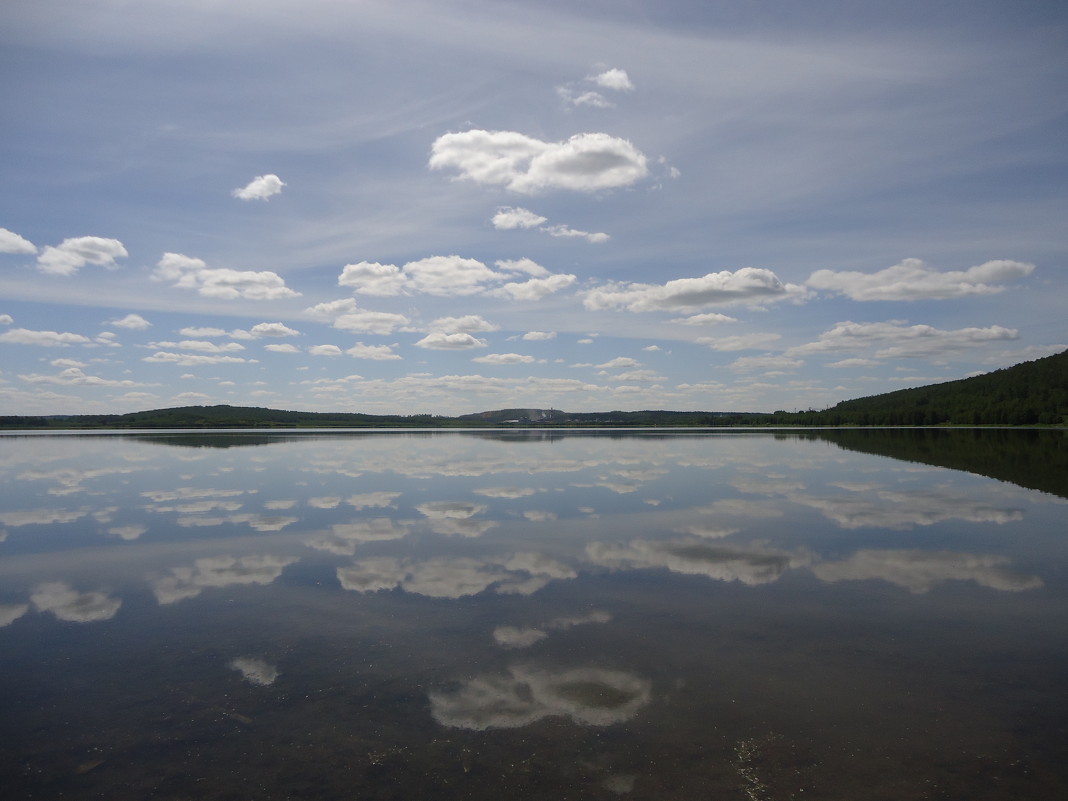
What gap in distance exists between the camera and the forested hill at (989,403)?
388 ft

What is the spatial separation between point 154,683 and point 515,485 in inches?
800

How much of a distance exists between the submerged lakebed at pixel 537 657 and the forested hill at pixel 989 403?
4847 inches

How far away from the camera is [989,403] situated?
13312cm

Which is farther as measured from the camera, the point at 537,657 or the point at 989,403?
the point at 989,403

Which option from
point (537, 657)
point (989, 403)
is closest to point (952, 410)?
point (989, 403)

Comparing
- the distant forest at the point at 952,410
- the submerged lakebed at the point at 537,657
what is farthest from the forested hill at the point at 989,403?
the submerged lakebed at the point at 537,657

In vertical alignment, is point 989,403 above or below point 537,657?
above

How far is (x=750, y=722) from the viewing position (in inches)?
271

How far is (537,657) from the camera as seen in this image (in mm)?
8727

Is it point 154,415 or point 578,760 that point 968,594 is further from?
point 154,415

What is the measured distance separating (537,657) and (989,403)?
154 metres

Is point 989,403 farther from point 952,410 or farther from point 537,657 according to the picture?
point 537,657

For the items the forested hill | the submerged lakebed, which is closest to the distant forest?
the forested hill

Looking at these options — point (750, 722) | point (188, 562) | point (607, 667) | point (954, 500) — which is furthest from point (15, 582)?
point (954, 500)
